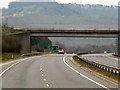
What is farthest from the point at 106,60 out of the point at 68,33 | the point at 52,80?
the point at 52,80

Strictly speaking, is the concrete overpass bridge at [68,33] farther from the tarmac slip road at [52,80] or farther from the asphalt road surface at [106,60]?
the tarmac slip road at [52,80]

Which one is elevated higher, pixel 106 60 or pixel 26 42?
pixel 26 42

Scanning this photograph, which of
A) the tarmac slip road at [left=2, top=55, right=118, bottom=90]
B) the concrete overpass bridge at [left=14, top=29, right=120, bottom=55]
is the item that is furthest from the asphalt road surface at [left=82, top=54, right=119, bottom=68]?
the tarmac slip road at [left=2, top=55, right=118, bottom=90]

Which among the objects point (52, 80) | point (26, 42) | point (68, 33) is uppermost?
point (68, 33)

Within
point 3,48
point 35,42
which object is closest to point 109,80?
point 3,48

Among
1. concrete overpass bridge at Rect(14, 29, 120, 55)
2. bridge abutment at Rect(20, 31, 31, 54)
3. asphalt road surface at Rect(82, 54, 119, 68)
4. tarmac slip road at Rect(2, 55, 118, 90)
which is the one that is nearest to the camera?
tarmac slip road at Rect(2, 55, 118, 90)

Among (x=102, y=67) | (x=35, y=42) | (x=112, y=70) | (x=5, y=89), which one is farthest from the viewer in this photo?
(x=35, y=42)

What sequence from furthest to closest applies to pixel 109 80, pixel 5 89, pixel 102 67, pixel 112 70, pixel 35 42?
pixel 35 42
pixel 102 67
pixel 112 70
pixel 109 80
pixel 5 89

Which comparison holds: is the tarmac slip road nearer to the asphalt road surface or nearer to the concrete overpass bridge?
the asphalt road surface

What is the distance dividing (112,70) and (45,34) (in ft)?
193

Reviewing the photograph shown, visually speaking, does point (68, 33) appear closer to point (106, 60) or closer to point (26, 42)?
point (26, 42)

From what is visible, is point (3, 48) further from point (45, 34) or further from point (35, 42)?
point (35, 42)

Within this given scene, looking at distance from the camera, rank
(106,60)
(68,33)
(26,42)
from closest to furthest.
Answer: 1. (106,60)
2. (26,42)
3. (68,33)

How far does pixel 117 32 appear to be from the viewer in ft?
279
